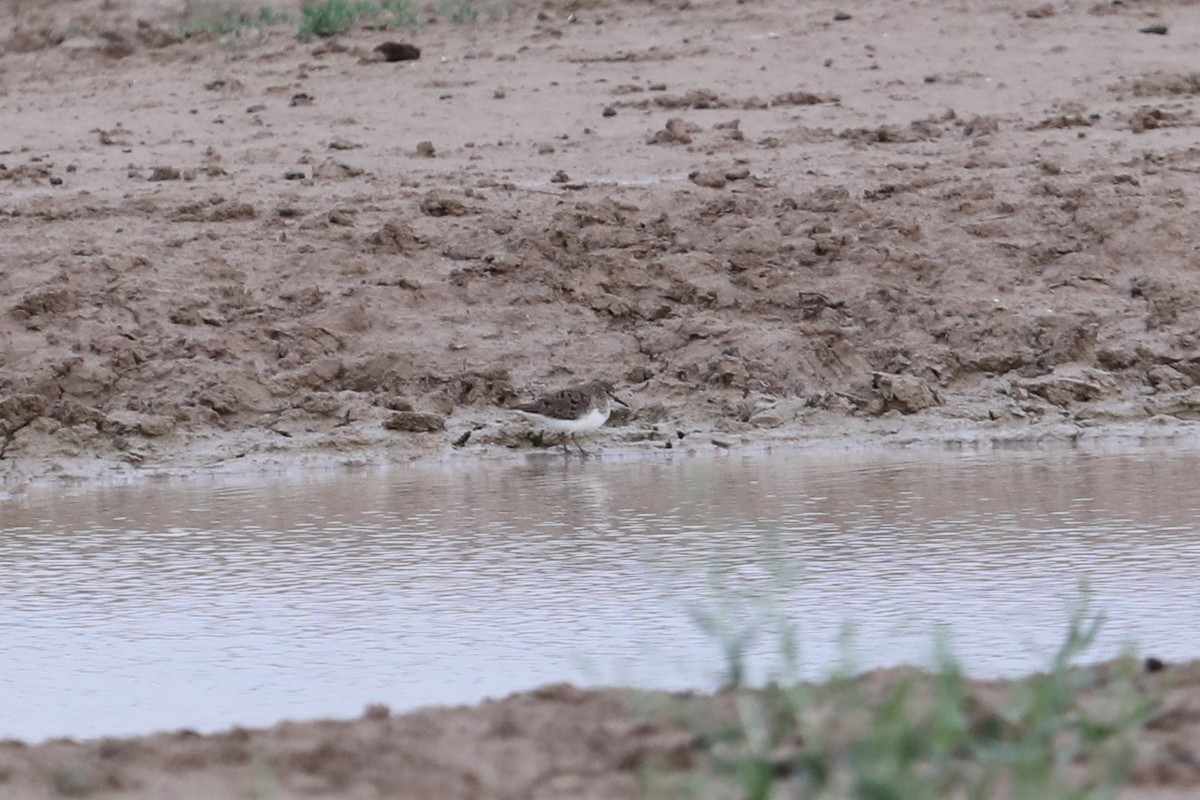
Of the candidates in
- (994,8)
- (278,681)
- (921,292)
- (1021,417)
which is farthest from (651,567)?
(994,8)

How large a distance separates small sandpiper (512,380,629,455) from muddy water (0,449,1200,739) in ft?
0.96

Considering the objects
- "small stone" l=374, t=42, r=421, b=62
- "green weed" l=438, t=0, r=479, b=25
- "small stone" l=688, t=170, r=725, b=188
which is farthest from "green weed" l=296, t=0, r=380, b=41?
"small stone" l=688, t=170, r=725, b=188

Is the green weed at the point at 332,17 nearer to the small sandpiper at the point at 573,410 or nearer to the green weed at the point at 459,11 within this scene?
the green weed at the point at 459,11

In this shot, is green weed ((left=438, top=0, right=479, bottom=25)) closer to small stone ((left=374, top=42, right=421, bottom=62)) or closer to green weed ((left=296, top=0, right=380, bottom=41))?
green weed ((left=296, top=0, right=380, bottom=41))

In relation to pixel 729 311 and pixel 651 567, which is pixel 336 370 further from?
pixel 651 567

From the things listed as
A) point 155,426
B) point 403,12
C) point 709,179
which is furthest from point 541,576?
point 403,12

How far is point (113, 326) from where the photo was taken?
879cm

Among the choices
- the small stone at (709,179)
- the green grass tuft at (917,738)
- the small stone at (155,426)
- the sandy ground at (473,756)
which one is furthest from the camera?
the small stone at (709,179)

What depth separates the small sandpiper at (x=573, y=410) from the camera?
25.8 ft

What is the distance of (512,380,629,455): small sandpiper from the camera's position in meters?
7.85

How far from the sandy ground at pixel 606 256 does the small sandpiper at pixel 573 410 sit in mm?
306

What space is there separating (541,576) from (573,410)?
2379 mm

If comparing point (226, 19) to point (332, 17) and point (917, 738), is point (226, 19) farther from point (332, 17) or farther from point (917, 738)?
point (917, 738)

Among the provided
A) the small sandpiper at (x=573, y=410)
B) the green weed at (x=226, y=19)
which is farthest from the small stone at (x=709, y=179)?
the green weed at (x=226, y=19)
